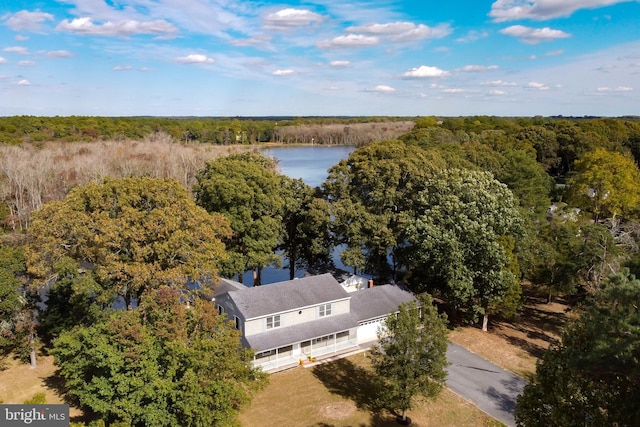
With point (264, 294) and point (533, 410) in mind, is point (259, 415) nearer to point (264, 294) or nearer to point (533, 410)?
point (264, 294)

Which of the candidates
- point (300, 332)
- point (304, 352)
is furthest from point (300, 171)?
point (300, 332)

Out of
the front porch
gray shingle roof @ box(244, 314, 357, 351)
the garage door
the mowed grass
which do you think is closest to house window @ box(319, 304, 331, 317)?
gray shingle roof @ box(244, 314, 357, 351)

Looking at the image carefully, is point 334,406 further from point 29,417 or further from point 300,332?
point 29,417

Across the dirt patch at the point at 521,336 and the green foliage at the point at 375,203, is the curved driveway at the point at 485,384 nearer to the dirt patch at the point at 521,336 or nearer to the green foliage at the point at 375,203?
the dirt patch at the point at 521,336

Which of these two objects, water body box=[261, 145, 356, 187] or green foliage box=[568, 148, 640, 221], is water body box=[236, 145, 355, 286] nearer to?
water body box=[261, 145, 356, 187]

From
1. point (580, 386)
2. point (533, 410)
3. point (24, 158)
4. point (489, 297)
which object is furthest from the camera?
point (24, 158)

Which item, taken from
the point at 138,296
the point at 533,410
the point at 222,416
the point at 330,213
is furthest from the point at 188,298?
the point at 533,410
